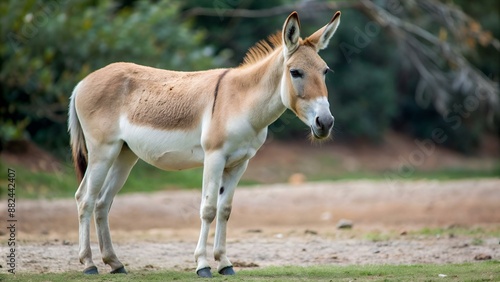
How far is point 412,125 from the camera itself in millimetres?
33531

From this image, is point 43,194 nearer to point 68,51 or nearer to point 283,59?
point 68,51

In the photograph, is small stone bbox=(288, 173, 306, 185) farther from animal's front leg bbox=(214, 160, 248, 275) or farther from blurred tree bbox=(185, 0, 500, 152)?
animal's front leg bbox=(214, 160, 248, 275)

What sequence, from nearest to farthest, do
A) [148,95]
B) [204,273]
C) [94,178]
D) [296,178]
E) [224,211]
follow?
[204,273]
[224,211]
[94,178]
[148,95]
[296,178]

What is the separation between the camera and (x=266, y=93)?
24.4 ft

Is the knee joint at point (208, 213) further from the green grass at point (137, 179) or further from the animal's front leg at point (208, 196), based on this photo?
the green grass at point (137, 179)

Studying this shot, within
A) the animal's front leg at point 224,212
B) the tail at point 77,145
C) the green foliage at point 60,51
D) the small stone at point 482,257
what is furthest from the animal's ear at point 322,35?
the green foliage at point 60,51

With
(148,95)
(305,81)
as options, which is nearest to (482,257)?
(305,81)

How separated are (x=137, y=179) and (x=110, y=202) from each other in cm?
983

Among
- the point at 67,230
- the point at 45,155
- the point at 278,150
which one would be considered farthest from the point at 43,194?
the point at 278,150

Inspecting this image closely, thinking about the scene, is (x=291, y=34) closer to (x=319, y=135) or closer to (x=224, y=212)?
(x=319, y=135)

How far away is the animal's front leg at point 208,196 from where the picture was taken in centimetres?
718

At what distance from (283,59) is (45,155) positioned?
11055 mm

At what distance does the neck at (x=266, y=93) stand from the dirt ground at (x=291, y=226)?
73.2 inches

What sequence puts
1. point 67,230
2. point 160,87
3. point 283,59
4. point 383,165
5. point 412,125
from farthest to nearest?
point 412,125, point 383,165, point 67,230, point 160,87, point 283,59
